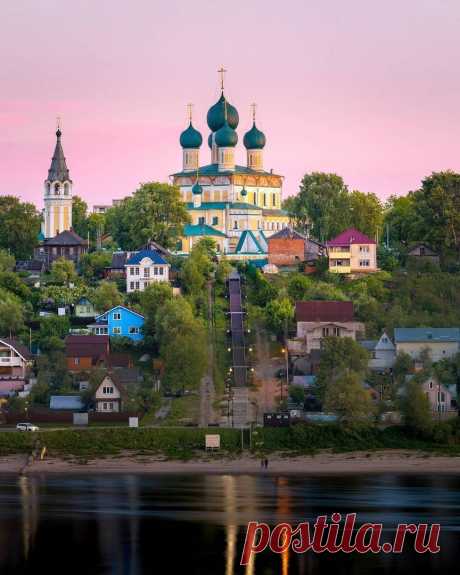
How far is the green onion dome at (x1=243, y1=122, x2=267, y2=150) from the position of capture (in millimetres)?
152750

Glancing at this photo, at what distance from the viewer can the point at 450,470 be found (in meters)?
91.1

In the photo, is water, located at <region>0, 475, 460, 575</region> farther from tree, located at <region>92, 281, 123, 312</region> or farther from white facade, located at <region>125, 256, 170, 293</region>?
white facade, located at <region>125, 256, 170, 293</region>

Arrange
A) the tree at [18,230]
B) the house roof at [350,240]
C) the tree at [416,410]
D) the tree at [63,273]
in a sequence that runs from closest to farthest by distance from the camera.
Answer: the tree at [416,410] → the tree at [63,273] → the house roof at [350,240] → the tree at [18,230]

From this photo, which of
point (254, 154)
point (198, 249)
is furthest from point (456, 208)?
point (254, 154)

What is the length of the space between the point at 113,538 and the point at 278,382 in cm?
3283

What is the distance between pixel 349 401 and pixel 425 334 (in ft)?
50.8

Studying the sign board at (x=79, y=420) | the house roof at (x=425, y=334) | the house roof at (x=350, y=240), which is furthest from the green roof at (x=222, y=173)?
the sign board at (x=79, y=420)

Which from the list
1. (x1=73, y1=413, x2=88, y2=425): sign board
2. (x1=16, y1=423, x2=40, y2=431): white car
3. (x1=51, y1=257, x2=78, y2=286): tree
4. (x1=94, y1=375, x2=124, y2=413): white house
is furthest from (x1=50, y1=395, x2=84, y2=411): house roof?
(x1=51, y1=257, x2=78, y2=286): tree

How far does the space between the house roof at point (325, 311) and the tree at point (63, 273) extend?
1867 cm

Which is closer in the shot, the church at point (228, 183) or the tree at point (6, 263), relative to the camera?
the tree at point (6, 263)

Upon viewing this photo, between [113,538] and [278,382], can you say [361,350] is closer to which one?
[278,382]

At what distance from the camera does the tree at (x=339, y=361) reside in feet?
327

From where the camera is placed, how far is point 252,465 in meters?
91.8

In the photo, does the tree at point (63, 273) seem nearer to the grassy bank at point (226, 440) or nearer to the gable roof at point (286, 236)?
the gable roof at point (286, 236)
